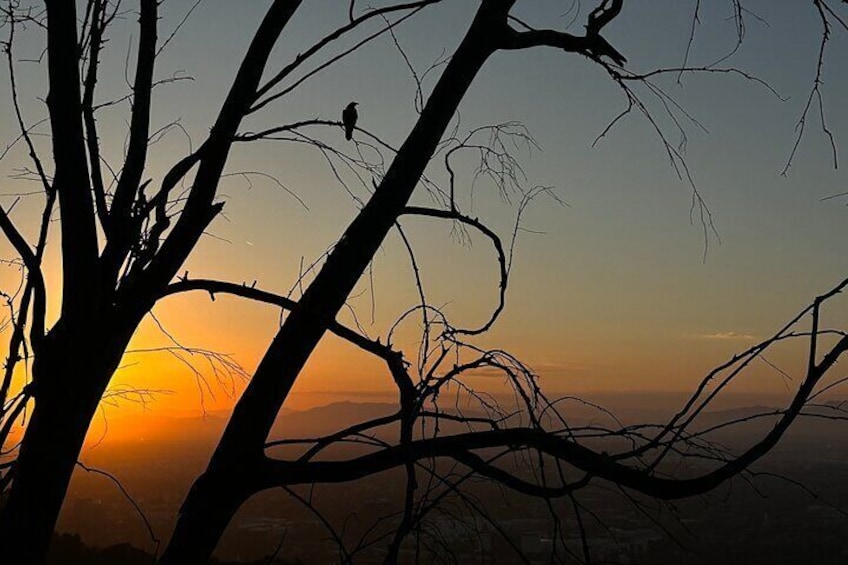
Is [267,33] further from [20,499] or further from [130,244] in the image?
[20,499]

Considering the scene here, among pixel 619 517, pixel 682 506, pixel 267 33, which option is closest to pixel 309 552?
pixel 619 517

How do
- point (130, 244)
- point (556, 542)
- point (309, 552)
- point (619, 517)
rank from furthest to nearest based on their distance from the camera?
point (309, 552)
point (619, 517)
point (130, 244)
point (556, 542)

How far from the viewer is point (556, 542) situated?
1.96m

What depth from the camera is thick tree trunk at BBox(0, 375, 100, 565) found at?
2.01 meters

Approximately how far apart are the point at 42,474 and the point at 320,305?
809 millimetres

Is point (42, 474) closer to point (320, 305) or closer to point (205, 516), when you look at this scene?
point (205, 516)

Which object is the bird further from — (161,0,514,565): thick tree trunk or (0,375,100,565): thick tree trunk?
(0,375,100,565): thick tree trunk

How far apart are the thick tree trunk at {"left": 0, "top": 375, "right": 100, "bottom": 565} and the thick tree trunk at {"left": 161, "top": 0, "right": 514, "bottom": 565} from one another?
340mm

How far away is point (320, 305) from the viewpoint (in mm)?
2109

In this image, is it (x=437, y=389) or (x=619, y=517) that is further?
(x=619, y=517)

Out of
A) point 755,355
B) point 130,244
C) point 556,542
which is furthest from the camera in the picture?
point 130,244

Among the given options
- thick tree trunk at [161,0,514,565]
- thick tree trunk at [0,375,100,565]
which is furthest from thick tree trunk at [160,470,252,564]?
thick tree trunk at [0,375,100,565]

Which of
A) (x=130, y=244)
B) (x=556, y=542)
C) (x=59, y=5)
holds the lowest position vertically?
(x=556, y=542)

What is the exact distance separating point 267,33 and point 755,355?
154 cm
